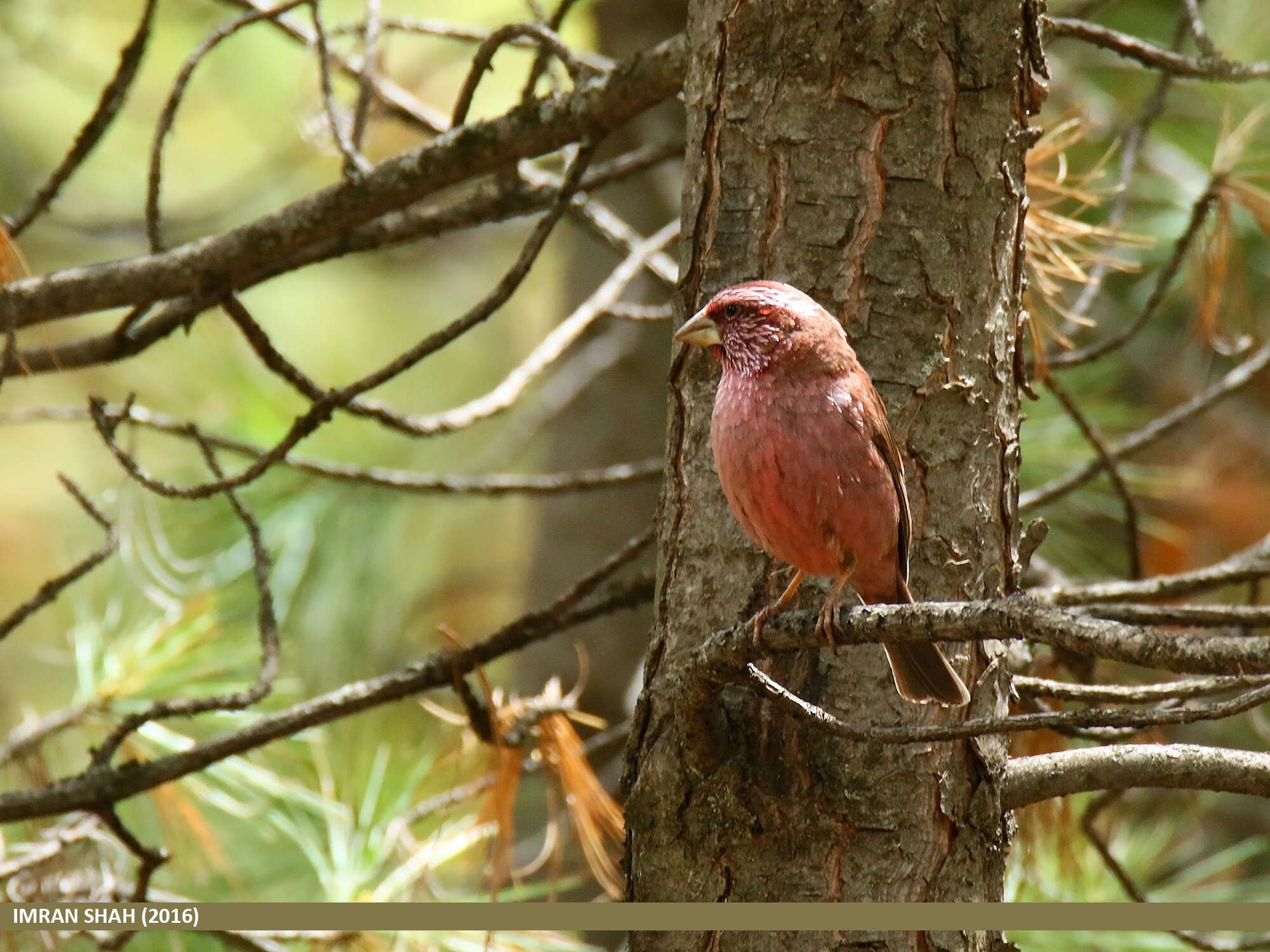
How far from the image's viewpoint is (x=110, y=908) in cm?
291

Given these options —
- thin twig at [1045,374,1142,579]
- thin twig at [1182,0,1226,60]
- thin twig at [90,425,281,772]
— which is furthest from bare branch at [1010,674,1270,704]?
thin twig at [90,425,281,772]

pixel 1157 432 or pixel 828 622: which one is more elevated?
pixel 1157 432

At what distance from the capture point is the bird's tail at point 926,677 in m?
2.32

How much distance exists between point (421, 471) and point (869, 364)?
4.33 metres

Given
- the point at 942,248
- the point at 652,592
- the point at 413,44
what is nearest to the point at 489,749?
the point at 652,592

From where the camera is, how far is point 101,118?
10.3 ft

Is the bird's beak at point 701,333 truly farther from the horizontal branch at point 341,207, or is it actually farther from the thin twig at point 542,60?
the thin twig at point 542,60

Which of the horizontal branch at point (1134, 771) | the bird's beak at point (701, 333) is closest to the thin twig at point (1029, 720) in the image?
the horizontal branch at point (1134, 771)

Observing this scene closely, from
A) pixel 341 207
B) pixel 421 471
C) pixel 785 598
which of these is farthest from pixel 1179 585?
pixel 421 471

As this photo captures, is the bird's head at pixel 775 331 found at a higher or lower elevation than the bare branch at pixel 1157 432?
lower

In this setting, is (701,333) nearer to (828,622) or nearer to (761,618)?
(761,618)

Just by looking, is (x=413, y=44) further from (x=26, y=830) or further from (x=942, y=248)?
(x=942, y=248)

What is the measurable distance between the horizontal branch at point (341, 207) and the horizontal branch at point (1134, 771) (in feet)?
5.58

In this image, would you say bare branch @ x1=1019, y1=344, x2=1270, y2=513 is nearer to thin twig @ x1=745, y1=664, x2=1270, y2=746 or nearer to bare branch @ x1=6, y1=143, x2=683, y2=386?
bare branch @ x1=6, y1=143, x2=683, y2=386
